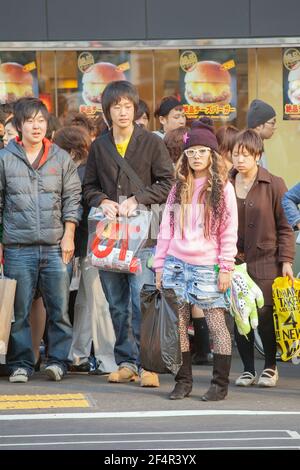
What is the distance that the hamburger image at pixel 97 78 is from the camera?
1711 centimetres

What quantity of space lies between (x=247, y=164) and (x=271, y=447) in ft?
10.3

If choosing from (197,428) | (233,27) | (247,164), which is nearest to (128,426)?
(197,428)

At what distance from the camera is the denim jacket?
9531mm

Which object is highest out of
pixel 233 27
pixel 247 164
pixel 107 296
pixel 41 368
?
pixel 233 27

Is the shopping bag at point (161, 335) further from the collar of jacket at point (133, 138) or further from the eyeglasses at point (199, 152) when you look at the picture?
A: the collar of jacket at point (133, 138)

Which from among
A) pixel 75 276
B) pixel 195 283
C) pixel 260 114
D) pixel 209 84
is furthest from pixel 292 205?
pixel 209 84

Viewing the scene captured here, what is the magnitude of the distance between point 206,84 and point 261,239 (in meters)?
7.67

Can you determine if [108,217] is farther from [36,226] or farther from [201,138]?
[201,138]

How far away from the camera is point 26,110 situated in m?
10.2

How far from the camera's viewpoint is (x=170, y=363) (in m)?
9.06

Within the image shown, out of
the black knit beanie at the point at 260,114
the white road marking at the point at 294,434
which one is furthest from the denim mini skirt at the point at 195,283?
the black knit beanie at the point at 260,114

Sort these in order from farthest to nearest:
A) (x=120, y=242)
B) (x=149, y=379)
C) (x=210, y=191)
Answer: (x=120, y=242)
(x=149, y=379)
(x=210, y=191)
